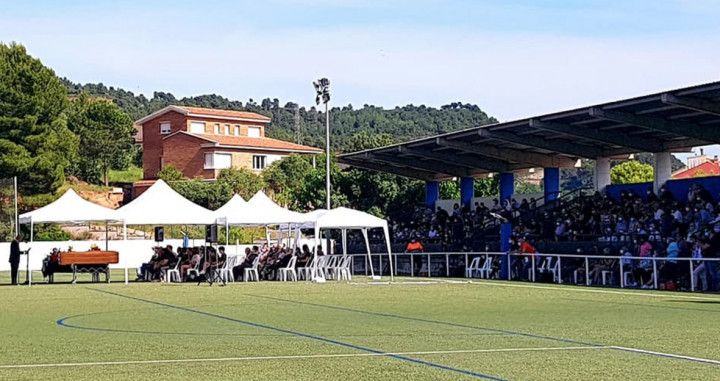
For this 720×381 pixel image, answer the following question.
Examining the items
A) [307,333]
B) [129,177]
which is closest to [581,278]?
[307,333]

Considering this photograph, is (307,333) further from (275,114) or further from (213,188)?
(275,114)

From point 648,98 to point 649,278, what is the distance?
5039 mm

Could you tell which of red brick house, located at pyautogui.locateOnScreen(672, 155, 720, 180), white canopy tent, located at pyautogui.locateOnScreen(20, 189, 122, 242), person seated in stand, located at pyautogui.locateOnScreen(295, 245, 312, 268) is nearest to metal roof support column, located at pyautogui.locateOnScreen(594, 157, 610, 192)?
person seated in stand, located at pyautogui.locateOnScreen(295, 245, 312, 268)

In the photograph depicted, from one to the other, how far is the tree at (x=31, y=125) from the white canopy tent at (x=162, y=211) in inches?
1058

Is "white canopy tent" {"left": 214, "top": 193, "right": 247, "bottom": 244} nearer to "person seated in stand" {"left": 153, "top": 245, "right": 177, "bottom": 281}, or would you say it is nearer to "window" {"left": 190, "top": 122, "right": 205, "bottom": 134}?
"person seated in stand" {"left": 153, "top": 245, "right": 177, "bottom": 281}

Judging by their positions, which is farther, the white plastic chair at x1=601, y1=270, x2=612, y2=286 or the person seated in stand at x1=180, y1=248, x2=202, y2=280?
the person seated in stand at x1=180, y1=248, x2=202, y2=280

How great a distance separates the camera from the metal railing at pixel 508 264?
29828mm

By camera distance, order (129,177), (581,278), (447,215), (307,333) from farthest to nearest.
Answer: (129,177) < (447,215) < (581,278) < (307,333)

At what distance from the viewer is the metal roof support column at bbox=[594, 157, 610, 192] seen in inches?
1693

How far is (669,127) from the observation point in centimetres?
3419

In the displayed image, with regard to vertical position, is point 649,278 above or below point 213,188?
below

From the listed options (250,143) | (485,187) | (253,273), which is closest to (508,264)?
(253,273)

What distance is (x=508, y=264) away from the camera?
127 feet

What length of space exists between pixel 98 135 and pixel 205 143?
8.63 metres
